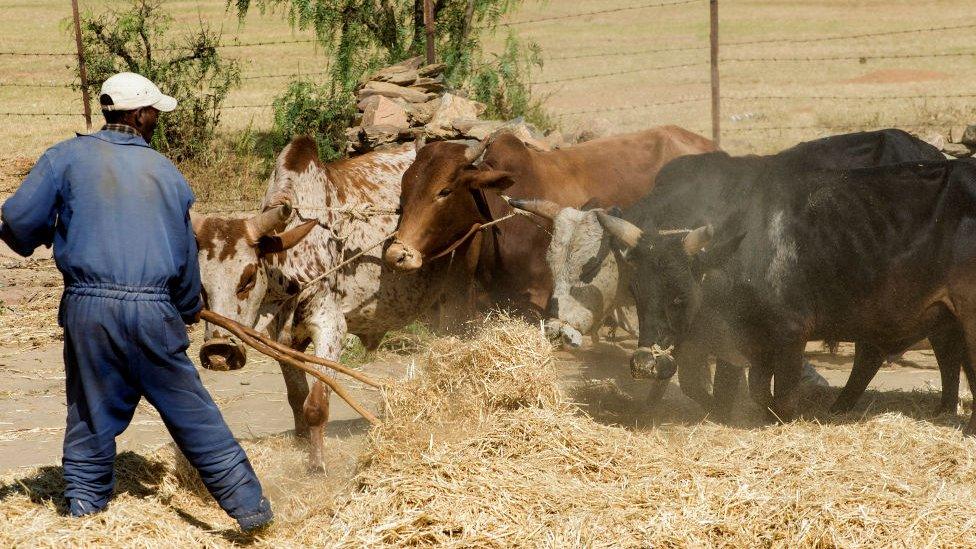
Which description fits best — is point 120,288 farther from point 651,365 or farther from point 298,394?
point 651,365

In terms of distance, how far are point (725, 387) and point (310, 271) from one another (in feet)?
9.03

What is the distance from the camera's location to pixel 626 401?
7.23 metres

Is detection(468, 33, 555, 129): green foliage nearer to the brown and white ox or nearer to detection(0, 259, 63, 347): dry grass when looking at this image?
detection(0, 259, 63, 347): dry grass

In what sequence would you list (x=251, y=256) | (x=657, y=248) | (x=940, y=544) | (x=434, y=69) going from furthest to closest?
(x=434, y=69) → (x=657, y=248) → (x=251, y=256) → (x=940, y=544)

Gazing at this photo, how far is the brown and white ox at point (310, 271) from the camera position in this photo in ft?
18.8

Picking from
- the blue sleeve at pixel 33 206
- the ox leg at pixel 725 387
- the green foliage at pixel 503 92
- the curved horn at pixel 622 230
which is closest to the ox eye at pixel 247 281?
the blue sleeve at pixel 33 206

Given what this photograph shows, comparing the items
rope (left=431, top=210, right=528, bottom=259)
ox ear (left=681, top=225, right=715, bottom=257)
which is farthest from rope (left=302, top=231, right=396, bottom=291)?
ox ear (left=681, top=225, right=715, bottom=257)

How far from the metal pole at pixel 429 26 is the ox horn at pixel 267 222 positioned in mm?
6615

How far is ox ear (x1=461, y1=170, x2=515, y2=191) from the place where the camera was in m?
6.81

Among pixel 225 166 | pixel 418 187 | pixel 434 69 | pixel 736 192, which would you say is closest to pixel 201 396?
pixel 418 187

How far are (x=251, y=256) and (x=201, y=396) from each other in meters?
1.19

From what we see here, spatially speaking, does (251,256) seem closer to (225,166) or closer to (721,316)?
(721,316)

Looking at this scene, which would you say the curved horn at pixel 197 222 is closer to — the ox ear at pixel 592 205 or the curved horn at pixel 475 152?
the curved horn at pixel 475 152

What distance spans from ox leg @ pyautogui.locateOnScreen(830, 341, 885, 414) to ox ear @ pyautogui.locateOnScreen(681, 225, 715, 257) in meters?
1.33
